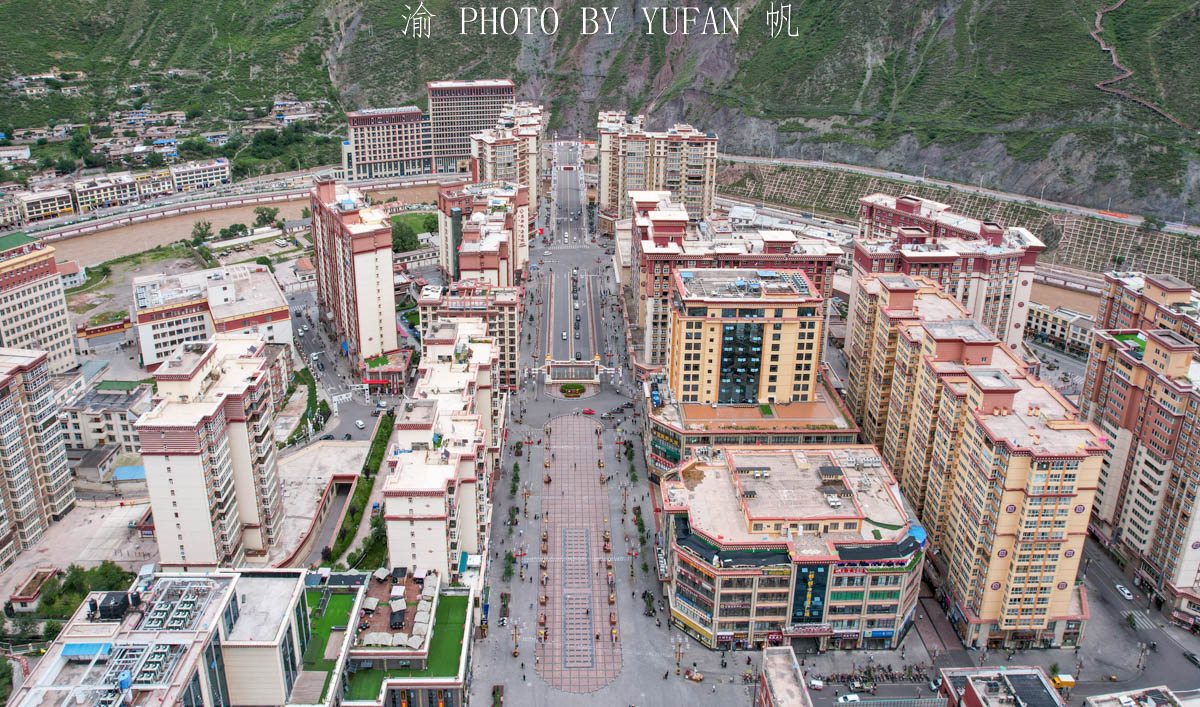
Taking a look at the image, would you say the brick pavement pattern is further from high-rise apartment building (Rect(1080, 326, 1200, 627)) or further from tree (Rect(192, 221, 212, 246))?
tree (Rect(192, 221, 212, 246))

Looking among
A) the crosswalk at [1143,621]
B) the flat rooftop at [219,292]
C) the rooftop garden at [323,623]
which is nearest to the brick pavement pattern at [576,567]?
the rooftop garden at [323,623]

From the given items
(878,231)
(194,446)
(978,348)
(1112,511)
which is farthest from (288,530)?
(878,231)

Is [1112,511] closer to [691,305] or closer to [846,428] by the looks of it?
[846,428]

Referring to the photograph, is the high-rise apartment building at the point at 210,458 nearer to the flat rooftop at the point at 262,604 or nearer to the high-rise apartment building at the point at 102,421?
the flat rooftop at the point at 262,604

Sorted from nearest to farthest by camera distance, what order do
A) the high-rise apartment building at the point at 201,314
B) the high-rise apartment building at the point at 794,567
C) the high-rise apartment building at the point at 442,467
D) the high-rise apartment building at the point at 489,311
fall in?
the high-rise apartment building at the point at 442,467, the high-rise apartment building at the point at 794,567, the high-rise apartment building at the point at 489,311, the high-rise apartment building at the point at 201,314

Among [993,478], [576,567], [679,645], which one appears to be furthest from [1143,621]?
[576,567]

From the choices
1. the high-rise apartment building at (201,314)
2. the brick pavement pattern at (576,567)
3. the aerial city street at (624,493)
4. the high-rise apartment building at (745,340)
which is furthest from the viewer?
the high-rise apartment building at (201,314)

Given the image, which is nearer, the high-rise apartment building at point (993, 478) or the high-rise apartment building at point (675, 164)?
the high-rise apartment building at point (993, 478)
